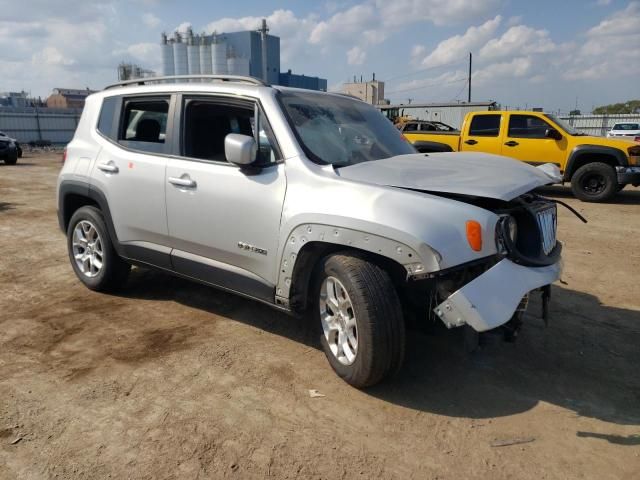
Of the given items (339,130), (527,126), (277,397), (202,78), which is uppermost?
(202,78)

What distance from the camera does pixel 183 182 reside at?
395 cm

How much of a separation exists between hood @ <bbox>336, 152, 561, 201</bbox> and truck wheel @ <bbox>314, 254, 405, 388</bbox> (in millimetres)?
567

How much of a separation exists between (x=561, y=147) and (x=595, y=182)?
41.0 inches

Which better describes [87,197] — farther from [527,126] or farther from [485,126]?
[527,126]

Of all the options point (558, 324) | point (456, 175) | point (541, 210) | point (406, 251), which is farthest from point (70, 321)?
point (558, 324)

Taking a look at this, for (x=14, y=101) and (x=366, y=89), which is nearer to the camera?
(x=366, y=89)

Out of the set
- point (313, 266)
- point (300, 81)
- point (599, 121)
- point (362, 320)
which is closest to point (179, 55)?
point (300, 81)

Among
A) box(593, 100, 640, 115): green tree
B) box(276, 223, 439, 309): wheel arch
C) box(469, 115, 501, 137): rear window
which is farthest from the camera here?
box(593, 100, 640, 115): green tree

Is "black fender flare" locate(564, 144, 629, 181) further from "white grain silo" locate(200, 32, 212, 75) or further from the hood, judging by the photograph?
"white grain silo" locate(200, 32, 212, 75)

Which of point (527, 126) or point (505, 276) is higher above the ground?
point (527, 126)

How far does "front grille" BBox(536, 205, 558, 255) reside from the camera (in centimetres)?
331

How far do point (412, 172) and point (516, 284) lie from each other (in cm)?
98

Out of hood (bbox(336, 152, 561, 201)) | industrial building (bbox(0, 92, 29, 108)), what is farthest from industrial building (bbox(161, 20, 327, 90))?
hood (bbox(336, 152, 561, 201))

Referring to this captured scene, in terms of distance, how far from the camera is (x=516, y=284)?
2.87m
